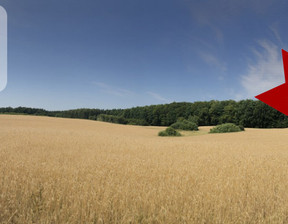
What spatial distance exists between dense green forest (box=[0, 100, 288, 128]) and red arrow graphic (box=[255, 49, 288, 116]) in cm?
3706

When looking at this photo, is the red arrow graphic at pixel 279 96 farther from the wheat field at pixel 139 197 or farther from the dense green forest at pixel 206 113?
the dense green forest at pixel 206 113

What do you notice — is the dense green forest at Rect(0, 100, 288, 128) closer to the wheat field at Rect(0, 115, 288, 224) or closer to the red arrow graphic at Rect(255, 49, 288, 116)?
the red arrow graphic at Rect(255, 49, 288, 116)

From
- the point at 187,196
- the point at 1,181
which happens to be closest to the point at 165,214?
the point at 187,196

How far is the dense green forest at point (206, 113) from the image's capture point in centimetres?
3684

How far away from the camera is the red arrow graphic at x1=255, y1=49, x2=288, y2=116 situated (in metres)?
4.03

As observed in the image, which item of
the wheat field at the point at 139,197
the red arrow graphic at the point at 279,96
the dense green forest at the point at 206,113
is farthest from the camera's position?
the dense green forest at the point at 206,113

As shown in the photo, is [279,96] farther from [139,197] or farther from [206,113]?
[206,113]

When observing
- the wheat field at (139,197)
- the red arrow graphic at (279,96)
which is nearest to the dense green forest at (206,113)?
the red arrow graphic at (279,96)

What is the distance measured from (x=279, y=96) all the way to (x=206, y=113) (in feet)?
136

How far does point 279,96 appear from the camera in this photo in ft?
13.9

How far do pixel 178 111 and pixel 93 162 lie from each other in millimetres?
45282

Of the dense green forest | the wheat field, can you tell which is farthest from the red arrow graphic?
the dense green forest

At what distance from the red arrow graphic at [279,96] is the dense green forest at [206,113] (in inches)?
1459

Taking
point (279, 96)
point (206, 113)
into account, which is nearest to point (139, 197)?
point (279, 96)
